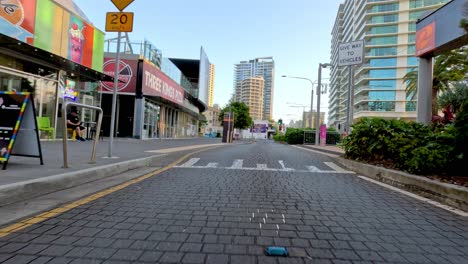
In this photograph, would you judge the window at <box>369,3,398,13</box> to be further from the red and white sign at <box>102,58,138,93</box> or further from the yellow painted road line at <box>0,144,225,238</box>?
the yellow painted road line at <box>0,144,225,238</box>

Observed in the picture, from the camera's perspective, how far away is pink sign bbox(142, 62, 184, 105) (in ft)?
83.9

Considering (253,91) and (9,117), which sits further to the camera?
(253,91)

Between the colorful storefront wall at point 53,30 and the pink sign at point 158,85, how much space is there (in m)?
6.30

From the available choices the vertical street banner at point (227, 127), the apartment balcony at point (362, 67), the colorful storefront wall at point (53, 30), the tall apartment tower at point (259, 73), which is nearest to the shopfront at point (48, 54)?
the colorful storefront wall at point (53, 30)

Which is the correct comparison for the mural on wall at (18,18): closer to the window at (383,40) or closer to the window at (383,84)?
the window at (383,84)

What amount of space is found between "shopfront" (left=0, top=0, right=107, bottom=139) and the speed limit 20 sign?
4.76 meters

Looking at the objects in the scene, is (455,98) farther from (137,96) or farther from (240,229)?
(240,229)

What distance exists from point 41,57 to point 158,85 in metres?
13.4

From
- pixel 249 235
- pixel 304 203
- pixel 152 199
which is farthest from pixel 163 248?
pixel 304 203

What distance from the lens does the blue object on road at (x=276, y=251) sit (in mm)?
3266

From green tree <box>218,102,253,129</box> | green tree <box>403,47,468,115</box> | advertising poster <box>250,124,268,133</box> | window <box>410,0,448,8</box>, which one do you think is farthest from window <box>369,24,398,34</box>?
green tree <box>403,47,468,115</box>

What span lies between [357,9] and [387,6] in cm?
1349

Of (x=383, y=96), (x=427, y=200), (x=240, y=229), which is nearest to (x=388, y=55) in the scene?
(x=383, y=96)

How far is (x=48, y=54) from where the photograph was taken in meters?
14.5
